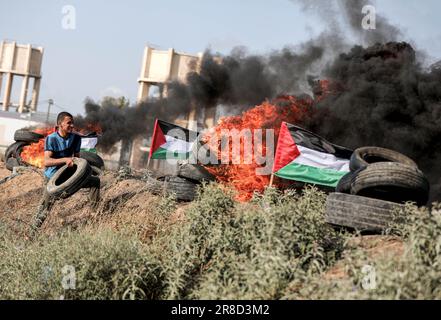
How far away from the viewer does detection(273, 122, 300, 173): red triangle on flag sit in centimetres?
1182

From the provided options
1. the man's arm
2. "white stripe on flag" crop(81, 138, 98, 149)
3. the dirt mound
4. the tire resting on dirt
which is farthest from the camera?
"white stripe on flag" crop(81, 138, 98, 149)

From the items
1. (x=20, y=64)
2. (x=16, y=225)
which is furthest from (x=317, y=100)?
(x=20, y=64)

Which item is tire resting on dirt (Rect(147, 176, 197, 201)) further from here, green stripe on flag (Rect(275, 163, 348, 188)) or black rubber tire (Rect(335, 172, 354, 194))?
black rubber tire (Rect(335, 172, 354, 194))

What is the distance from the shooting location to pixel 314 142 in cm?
1202

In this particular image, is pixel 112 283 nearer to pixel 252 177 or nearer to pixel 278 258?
pixel 278 258

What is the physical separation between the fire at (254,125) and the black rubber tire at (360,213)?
459cm

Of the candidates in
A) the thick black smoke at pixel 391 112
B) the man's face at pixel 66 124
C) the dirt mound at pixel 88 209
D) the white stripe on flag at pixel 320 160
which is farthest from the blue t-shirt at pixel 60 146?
the thick black smoke at pixel 391 112

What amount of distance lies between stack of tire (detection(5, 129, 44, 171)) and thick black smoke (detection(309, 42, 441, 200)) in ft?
33.5

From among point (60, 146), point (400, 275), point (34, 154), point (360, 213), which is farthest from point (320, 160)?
point (34, 154)

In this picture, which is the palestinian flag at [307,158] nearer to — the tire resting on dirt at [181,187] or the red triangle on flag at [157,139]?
the tire resting on dirt at [181,187]

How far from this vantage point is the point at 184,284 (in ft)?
20.7

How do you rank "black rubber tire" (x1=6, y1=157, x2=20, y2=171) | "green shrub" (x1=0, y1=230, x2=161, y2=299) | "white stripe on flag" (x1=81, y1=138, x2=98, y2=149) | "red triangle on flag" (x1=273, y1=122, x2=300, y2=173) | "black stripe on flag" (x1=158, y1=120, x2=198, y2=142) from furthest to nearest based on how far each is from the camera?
"white stripe on flag" (x1=81, y1=138, x2=98, y2=149) → "black rubber tire" (x1=6, y1=157, x2=20, y2=171) → "black stripe on flag" (x1=158, y1=120, x2=198, y2=142) → "red triangle on flag" (x1=273, y1=122, x2=300, y2=173) → "green shrub" (x1=0, y1=230, x2=161, y2=299)

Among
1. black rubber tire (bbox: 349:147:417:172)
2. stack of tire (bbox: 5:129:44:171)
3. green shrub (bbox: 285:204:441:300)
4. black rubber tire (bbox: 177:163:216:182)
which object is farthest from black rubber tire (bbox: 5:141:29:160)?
green shrub (bbox: 285:204:441:300)
